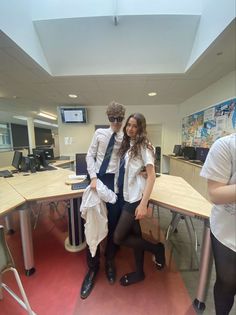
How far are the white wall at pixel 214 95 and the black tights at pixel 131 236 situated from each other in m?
2.82

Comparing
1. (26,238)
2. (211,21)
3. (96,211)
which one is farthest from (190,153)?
(26,238)

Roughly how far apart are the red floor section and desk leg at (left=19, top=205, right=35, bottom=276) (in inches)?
3.2

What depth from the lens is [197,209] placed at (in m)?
1.28

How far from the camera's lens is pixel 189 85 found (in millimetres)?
3461

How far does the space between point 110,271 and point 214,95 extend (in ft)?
12.0

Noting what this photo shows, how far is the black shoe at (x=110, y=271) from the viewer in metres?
1.50

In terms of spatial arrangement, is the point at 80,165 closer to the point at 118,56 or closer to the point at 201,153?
the point at 118,56

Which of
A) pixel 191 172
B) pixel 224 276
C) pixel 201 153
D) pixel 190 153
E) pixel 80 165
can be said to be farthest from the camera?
pixel 190 153

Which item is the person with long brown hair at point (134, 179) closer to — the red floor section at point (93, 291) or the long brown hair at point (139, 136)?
the long brown hair at point (139, 136)

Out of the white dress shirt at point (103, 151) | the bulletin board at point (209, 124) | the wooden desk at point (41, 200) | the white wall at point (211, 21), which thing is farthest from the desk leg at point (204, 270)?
the bulletin board at point (209, 124)

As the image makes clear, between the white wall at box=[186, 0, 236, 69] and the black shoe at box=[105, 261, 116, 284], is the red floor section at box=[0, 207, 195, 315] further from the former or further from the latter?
the white wall at box=[186, 0, 236, 69]

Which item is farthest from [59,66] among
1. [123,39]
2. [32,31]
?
[123,39]

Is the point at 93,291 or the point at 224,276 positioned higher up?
the point at 224,276

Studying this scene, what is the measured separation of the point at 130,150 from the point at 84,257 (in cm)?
140
